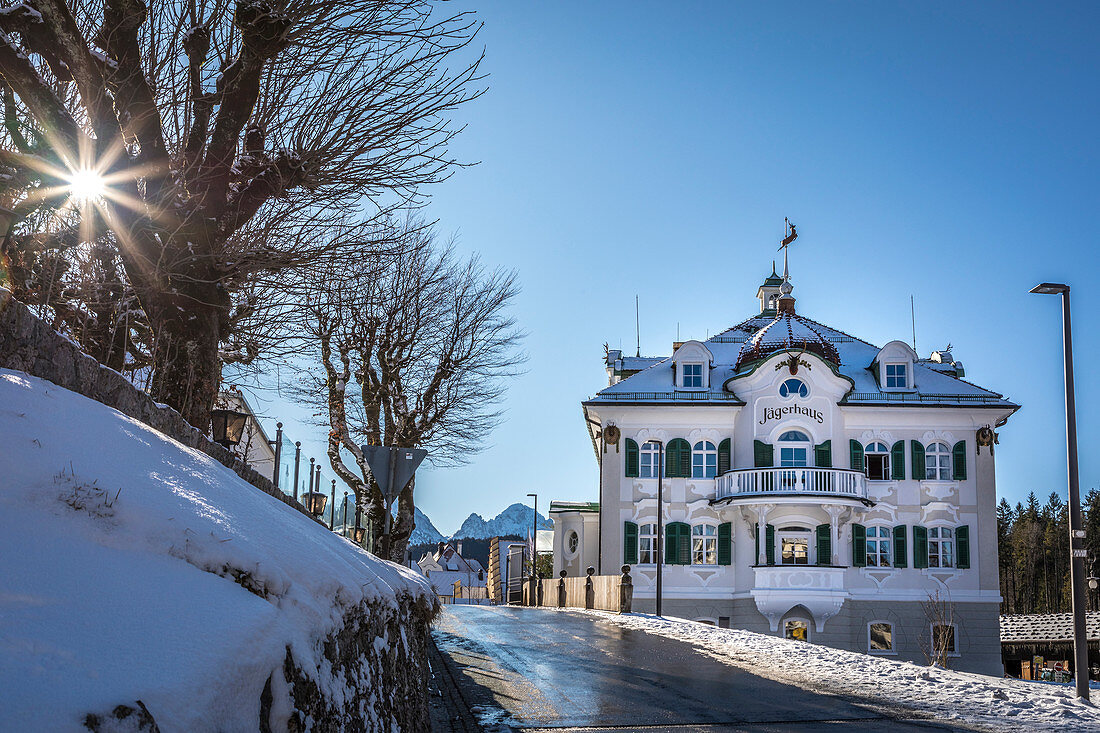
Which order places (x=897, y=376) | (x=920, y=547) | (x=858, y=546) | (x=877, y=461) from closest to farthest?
1. (x=858, y=546)
2. (x=920, y=547)
3. (x=877, y=461)
4. (x=897, y=376)

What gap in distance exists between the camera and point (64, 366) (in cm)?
399

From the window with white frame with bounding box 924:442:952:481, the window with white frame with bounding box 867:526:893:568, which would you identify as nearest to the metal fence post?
the window with white frame with bounding box 867:526:893:568

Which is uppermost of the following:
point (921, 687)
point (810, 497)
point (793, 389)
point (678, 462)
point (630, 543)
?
point (793, 389)

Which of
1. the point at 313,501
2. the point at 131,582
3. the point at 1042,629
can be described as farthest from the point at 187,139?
the point at 1042,629

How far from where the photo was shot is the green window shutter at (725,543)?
3638 cm

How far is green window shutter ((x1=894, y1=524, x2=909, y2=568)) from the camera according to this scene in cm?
3609

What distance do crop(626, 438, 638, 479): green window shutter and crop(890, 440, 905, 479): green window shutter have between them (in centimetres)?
952

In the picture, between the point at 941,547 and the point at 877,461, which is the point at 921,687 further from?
the point at 941,547

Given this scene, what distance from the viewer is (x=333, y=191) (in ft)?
29.8

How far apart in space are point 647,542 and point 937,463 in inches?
443

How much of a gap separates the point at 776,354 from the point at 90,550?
116 ft

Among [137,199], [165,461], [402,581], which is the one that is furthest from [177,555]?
[137,199]

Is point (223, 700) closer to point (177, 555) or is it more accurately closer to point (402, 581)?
point (177, 555)

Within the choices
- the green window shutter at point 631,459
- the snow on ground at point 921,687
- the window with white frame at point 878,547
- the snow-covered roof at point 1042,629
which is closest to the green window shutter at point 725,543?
the green window shutter at point 631,459
